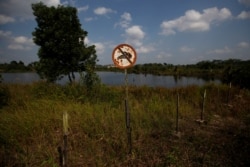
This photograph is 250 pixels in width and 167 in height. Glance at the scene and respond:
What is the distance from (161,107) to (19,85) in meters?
6.81

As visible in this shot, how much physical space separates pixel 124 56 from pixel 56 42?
8.90m

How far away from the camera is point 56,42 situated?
444 inches

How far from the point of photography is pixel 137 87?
9844mm

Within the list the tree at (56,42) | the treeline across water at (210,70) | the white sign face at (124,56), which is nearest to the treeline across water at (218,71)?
the treeline across water at (210,70)

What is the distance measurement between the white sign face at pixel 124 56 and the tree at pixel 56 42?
7.74 metres

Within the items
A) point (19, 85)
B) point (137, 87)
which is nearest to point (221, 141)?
point (137, 87)

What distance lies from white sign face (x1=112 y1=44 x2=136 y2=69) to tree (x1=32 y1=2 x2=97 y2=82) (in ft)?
25.4

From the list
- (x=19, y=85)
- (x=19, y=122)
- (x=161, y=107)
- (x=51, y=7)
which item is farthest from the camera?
(x=51, y=7)

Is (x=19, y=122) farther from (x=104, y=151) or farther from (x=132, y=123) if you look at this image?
(x=132, y=123)

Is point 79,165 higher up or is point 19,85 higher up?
point 19,85

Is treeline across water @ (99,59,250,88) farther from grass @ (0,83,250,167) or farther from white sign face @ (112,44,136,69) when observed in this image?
white sign face @ (112,44,136,69)

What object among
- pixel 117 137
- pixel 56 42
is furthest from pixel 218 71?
pixel 117 137

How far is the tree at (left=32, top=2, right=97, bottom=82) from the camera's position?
36.4 feet

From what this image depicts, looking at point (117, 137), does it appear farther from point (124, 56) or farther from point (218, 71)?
point (218, 71)
